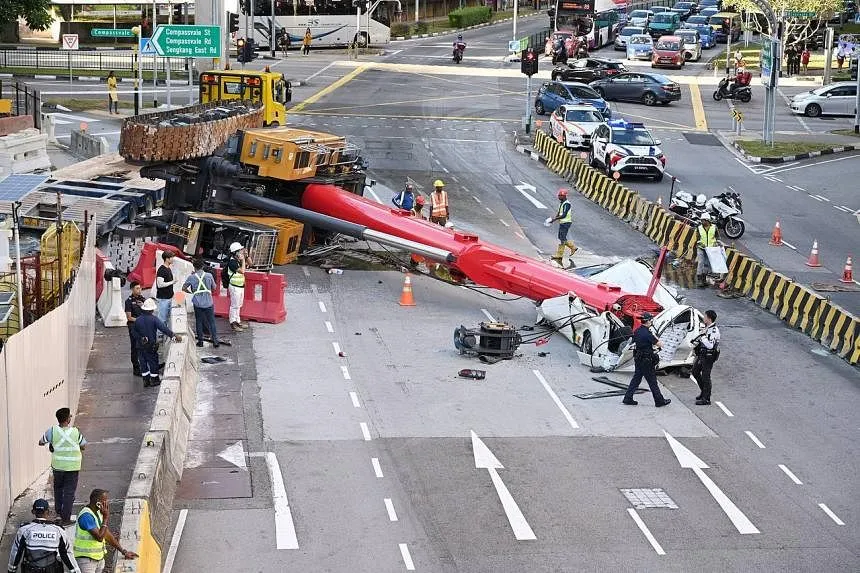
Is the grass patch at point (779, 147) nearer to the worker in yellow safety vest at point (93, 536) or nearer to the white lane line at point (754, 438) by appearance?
the white lane line at point (754, 438)

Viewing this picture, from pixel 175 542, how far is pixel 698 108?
46571 mm

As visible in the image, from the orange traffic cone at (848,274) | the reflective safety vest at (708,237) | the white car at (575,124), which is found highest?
the white car at (575,124)

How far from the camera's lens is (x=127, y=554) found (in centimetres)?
1452

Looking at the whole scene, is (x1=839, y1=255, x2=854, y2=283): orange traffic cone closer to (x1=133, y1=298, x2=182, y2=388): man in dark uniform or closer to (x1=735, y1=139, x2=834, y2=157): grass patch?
(x1=133, y1=298, x2=182, y2=388): man in dark uniform

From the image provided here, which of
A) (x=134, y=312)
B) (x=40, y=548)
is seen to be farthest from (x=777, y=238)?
(x=40, y=548)

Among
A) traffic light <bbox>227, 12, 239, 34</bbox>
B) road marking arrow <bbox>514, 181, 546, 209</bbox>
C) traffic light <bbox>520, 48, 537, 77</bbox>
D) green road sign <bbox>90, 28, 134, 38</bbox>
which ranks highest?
traffic light <bbox>227, 12, 239, 34</bbox>

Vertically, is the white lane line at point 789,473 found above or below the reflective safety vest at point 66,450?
below

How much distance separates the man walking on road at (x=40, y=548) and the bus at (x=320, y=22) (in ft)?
215

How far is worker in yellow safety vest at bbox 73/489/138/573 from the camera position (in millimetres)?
14539

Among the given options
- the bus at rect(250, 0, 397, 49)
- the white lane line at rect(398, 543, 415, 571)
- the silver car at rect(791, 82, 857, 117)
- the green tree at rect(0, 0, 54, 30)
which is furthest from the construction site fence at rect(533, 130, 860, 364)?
the bus at rect(250, 0, 397, 49)

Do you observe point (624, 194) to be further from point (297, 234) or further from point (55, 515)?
point (55, 515)

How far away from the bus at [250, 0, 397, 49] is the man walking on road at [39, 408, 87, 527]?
207ft

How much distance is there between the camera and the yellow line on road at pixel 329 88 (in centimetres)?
5591

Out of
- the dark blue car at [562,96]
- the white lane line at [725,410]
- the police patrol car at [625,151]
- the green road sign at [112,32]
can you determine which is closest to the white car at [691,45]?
the dark blue car at [562,96]
